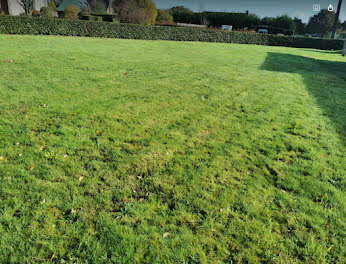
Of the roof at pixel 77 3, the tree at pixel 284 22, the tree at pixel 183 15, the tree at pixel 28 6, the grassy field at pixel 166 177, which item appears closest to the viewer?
the grassy field at pixel 166 177

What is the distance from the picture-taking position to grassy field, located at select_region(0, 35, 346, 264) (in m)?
2.16

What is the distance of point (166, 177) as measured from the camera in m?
3.04

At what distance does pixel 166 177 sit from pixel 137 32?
70.6ft

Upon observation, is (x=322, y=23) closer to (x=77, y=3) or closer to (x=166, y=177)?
(x=77, y=3)

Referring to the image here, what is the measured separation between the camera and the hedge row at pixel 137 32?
57.0 feet

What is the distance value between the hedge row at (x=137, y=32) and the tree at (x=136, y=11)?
8.51m

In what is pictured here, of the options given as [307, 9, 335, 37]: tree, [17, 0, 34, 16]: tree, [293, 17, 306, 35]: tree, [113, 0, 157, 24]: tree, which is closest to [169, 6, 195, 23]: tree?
[113, 0, 157, 24]: tree

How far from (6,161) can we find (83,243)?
178cm

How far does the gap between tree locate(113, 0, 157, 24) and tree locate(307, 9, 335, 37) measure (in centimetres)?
4884

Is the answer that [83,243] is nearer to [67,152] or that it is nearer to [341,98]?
[67,152]

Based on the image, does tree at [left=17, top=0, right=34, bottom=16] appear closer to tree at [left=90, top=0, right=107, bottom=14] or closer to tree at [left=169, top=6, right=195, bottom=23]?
tree at [left=90, top=0, right=107, bottom=14]

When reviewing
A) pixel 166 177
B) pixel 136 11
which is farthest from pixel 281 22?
pixel 166 177

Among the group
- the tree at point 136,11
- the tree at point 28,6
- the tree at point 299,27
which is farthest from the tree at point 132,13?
the tree at point 299,27

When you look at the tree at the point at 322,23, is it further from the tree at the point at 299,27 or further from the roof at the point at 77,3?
the roof at the point at 77,3
